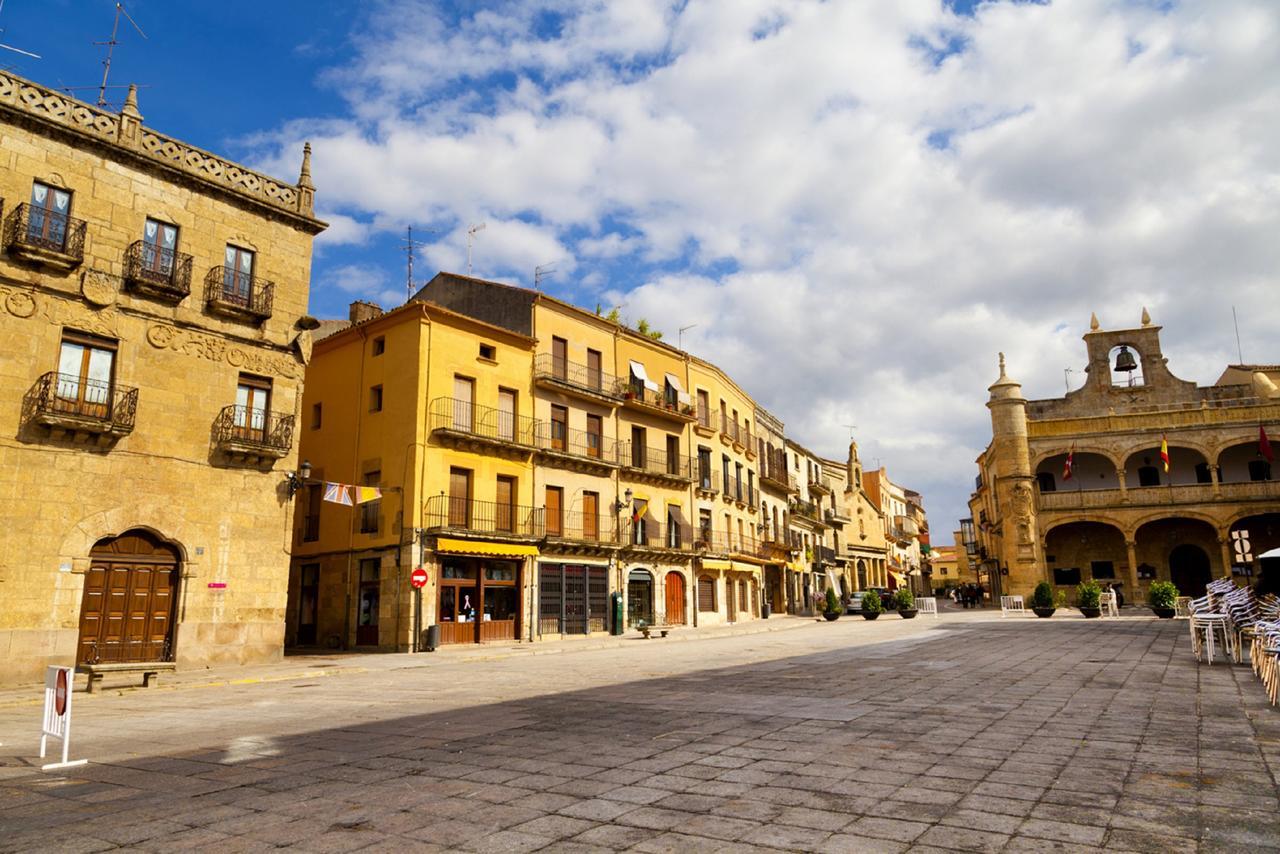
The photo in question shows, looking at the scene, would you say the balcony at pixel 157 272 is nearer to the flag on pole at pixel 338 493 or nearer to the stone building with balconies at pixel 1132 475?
the flag on pole at pixel 338 493

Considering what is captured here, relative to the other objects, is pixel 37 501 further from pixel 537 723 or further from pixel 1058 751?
pixel 1058 751

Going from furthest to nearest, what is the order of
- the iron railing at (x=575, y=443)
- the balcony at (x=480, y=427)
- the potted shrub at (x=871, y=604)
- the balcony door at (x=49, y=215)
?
the potted shrub at (x=871, y=604), the iron railing at (x=575, y=443), the balcony at (x=480, y=427), the balcony door at (x=49, y=215)

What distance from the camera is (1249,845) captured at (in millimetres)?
4156

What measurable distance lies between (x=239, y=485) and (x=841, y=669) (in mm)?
15146

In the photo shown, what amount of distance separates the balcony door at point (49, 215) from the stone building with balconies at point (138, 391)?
32mm

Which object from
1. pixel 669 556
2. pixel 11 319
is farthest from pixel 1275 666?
pixel 669 556

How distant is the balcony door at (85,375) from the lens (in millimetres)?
17094

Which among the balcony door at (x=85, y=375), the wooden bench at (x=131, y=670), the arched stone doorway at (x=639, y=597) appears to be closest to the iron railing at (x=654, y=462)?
the arched stone doorway at (x=639, y=597)

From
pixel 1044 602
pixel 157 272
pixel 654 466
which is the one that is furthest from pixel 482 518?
pixel 1044 602

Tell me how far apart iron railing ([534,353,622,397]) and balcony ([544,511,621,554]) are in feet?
16.9

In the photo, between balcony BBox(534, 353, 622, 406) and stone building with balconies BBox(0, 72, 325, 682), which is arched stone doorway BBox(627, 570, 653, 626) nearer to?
balcony BBox(534, 353, 622, 406)

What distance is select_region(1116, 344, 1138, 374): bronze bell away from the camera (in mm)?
48844

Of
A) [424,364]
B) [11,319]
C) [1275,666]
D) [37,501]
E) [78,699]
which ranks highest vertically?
[424,364]

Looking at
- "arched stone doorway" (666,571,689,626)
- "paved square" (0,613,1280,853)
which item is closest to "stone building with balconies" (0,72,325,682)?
"paved square" (0,613,1280,853)
